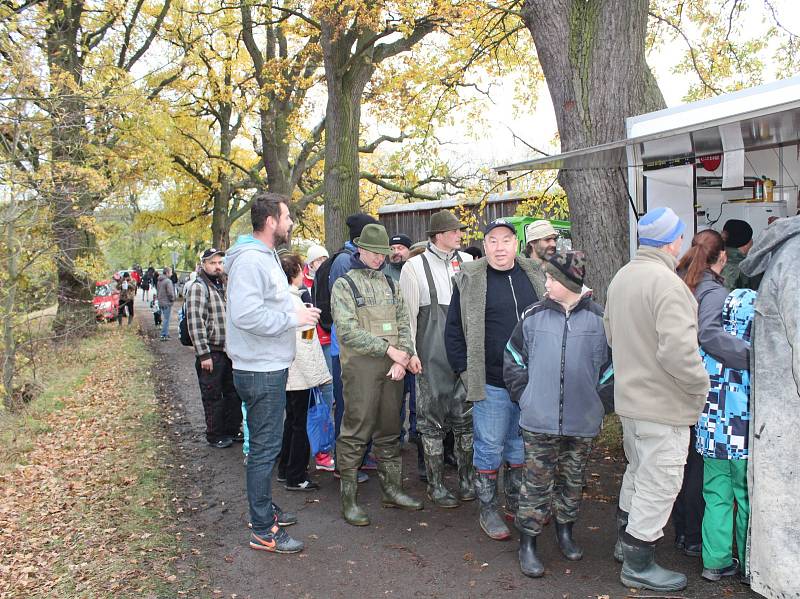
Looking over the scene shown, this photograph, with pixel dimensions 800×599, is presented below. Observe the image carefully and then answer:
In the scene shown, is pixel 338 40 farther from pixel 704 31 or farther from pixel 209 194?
pixel 209 194

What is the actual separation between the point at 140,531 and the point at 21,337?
20.4ft

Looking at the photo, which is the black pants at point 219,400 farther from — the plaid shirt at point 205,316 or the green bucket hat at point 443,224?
the green bucket hat at point 443,224

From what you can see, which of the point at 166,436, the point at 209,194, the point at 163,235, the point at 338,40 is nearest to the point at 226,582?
the point at 166,436

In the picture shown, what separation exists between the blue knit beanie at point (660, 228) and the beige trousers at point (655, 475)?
0.97m

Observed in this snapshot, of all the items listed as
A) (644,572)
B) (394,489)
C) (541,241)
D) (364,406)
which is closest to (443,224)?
(541,241)

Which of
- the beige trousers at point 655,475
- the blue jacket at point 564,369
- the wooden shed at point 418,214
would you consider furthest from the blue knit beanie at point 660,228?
the wooden shed at point 418,214

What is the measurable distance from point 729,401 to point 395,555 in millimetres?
2203

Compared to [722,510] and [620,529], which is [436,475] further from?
Result: [722,510]

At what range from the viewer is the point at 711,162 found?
243 inches

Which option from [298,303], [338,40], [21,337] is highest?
[338,40]

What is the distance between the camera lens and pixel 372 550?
14.6 feet

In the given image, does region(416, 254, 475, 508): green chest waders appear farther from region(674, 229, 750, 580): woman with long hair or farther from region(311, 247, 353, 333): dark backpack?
region(674, 229, 750, 580): woman with long hair

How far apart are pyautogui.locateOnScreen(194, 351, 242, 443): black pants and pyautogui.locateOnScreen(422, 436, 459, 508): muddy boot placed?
109 inches

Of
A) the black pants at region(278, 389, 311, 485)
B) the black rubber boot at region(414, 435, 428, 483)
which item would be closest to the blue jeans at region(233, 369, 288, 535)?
the black pants at region(278, 389, 311, 485)
